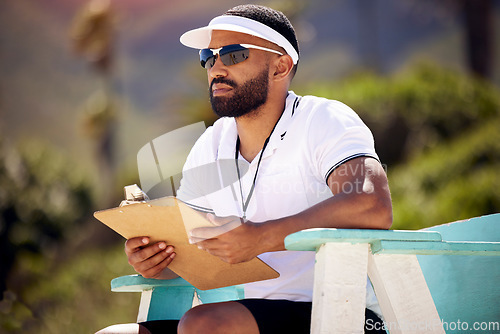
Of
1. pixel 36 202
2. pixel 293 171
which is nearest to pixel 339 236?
pixel 293 171

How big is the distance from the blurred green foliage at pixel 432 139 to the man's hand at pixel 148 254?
4.96m

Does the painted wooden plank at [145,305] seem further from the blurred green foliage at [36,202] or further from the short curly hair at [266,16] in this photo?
the blurred green foliage at [36,202]

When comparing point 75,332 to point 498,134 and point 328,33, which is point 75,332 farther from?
point 328,33

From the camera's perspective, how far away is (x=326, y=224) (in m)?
1.80

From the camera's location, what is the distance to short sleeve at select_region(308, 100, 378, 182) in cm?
196

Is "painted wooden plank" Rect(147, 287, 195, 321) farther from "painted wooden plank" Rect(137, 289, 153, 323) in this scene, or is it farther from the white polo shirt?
the white polo shirt

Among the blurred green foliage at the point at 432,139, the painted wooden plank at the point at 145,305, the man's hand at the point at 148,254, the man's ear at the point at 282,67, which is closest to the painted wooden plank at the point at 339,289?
the man's hand at the point at 148,254

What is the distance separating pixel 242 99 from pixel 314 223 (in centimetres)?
80

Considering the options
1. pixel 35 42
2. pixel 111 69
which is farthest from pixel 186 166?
pixel 35 42

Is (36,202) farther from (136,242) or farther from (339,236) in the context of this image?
(339,236)

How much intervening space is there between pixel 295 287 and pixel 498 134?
705 cm

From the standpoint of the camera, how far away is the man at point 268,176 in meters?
1.80

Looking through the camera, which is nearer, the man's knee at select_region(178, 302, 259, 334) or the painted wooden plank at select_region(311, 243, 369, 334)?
the painted wooden plank at select_region(311, 243, 369, 334)

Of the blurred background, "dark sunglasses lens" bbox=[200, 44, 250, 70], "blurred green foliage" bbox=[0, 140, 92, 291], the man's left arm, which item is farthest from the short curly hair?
"blurred green foliage" bbox=[0, 140, 92, 291]
